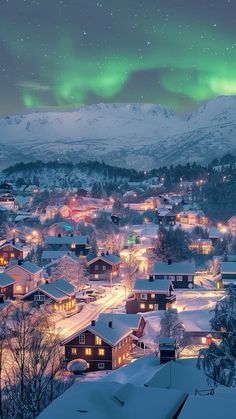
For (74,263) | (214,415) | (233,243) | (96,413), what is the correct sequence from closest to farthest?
(214,415)
(96,413)
(74,263)
(233,243)

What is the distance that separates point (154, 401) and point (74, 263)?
4669 cm

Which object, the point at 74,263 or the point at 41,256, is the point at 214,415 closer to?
the point at 74,263

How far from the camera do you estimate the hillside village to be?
62.1 feet

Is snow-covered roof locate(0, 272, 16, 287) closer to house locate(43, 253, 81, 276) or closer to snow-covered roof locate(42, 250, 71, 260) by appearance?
house locate(43, 253, 81, 276)

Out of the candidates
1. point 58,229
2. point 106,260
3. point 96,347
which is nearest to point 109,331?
point 96,347

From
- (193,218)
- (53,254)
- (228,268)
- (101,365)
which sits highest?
(193,218)

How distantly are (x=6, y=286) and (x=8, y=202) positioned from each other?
76042mm

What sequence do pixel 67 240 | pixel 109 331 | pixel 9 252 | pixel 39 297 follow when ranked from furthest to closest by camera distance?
pixel 67 240, pixel 9 252, pixel 39 297, pixel 109 331

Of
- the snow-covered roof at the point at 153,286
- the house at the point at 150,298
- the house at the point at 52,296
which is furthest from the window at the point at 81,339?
the snow-covered roof at the point at 153,286

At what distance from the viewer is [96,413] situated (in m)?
12.7

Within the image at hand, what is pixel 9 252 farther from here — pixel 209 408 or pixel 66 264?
pixel 209 408

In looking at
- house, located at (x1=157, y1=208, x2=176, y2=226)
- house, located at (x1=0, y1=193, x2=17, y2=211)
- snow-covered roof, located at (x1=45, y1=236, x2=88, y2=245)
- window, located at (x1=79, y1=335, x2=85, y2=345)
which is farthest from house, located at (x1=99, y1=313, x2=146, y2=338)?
house, located at (x1=0, y1=193, x2=17, y2=211)

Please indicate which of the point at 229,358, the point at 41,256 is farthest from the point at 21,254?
the point at 229,358

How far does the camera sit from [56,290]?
156ft
